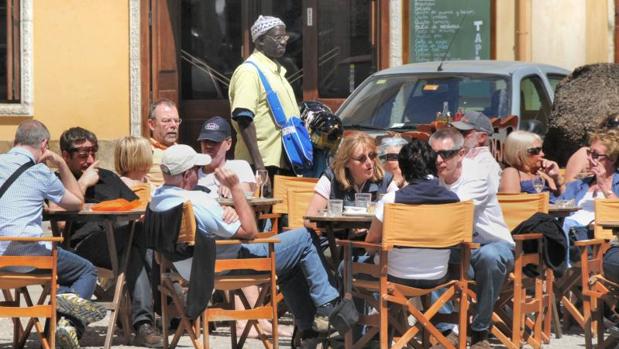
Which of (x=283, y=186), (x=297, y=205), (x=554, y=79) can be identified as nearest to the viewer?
(x=297, y=205)

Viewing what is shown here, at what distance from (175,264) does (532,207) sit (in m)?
2.16

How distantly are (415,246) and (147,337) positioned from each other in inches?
77.5

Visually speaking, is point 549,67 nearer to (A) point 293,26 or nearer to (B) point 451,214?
(A) point 293,26

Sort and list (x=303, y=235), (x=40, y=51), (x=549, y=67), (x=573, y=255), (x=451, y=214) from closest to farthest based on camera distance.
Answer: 1. (x=451, y=214)
2. (x=303, y=235)
3. (x=573, y=255)
4. (x=549, y=67)
5. (x=40, y=51)

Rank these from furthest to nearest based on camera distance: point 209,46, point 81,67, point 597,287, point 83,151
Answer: point 209,46, point 81,67, point 83,151, point 597,287

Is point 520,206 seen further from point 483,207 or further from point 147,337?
point 147,337

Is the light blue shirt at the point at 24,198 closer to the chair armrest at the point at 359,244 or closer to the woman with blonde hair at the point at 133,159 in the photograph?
the woman with blonde hair at the point at 133,159

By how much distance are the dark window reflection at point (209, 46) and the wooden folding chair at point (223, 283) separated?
8761 mm

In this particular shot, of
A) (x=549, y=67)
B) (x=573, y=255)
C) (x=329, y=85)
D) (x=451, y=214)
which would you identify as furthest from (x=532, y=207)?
(x=329, y=85)

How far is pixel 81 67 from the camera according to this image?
17500 millimetres

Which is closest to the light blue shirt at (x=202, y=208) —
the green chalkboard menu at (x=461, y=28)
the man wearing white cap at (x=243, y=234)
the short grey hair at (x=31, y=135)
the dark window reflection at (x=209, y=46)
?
the man wearing white cap at (x=243, y=234)

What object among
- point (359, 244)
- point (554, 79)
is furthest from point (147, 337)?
point (554, 79)

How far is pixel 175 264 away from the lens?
9.01 m

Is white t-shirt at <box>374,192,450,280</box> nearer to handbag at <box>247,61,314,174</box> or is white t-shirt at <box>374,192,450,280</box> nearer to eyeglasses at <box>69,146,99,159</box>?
eyeglasses at <box>69,146,99,159</box>
